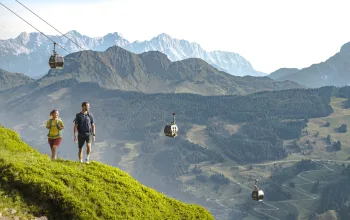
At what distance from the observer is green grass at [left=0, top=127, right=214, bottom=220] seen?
689 inches

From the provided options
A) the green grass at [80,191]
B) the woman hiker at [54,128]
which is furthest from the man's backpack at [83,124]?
the green grass at [80,191]

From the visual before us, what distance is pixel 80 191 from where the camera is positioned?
18.9 meters

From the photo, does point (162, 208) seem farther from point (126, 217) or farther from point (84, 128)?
point (84, 128)

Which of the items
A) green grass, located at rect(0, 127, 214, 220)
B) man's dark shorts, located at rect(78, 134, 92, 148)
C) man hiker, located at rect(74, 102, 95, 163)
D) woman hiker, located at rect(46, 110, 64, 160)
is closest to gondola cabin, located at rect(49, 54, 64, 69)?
green grass, located at rect(0, 127, 214, 220)

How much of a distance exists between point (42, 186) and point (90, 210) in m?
2.51

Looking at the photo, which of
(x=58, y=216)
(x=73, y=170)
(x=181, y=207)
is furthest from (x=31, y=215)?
(x=181, y=207)

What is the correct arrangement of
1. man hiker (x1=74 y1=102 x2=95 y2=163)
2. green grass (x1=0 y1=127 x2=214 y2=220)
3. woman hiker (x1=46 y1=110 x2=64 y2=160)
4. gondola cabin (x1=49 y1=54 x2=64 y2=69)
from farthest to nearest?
1. gondola cabin (x1=49 y1=54 x2=64 y2=69)
2. woman hiker (x1=46 y1=110 x2=64 y2=160)
3. man hiker (x1=74 y1=102 x2=95 y2=163)
4. green grass (x1=0 y1=127 x2=214 y2=220)

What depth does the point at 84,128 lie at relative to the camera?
23109mm

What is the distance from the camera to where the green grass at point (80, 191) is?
1750cm

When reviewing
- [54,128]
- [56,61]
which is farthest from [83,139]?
[56,61]

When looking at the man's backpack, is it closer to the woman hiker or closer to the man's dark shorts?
the man's dark shorts

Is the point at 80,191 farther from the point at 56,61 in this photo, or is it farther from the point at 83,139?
the point at 56,61

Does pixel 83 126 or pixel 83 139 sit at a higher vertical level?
pixel 83 126

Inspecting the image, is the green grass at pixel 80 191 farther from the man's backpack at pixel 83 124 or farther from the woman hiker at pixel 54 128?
the man's backpack at pixel 83 124
